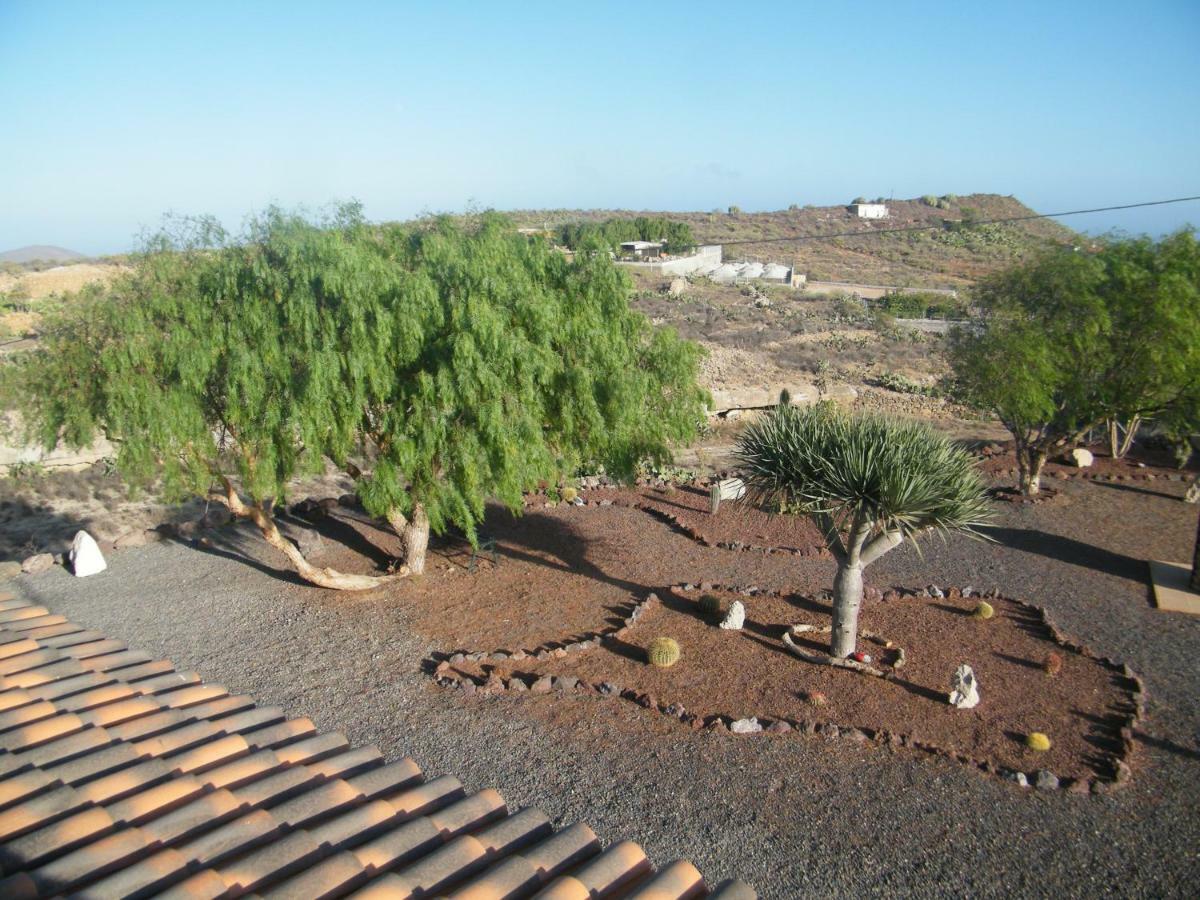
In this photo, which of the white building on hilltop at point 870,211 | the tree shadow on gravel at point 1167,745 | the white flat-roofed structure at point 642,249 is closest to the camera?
the tree shadow on gravel at point 1167,745

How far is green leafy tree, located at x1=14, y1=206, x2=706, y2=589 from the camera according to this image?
9148 mm

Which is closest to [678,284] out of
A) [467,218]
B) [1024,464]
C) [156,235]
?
[1024,464]

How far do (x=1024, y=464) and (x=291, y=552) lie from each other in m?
13.6

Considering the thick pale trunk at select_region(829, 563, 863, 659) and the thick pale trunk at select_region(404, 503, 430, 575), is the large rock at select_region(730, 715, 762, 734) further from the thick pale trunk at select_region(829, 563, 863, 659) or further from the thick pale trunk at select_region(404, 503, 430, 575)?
the thick pale trunk at select_region(404, 503, 430, 575)

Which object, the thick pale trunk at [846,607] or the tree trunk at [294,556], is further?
the tree trunk at [294,556]

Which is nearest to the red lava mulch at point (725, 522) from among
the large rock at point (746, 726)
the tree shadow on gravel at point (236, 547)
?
the large rock at point (746, 726)

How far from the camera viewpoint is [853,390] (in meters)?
27.7

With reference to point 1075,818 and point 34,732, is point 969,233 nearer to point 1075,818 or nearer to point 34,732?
point 1075,818

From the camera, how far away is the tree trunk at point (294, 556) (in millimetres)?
11109

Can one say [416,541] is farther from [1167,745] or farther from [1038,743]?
[1167,745]

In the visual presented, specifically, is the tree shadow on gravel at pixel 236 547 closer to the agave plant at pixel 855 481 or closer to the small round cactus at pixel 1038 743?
the agave plant at pixel 855 481

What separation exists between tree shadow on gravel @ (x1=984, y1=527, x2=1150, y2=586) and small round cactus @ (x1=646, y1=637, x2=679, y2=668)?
6.59 metres

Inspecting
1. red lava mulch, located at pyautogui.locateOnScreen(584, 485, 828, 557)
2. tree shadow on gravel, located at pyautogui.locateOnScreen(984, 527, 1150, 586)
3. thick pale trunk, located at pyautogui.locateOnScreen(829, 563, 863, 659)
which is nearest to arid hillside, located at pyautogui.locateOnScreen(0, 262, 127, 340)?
red lava mulch, located at pyautogui.locateOnScreen(584, 485, 828, 557)

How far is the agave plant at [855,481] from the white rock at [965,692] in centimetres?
124
